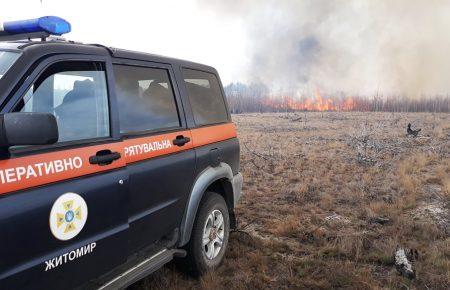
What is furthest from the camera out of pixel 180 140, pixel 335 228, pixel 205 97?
pixel 335 228

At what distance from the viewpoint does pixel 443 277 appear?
4180 mm

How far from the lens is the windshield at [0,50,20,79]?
2229 millimetres

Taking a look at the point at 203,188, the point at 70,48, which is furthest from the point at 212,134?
the point at 70,48

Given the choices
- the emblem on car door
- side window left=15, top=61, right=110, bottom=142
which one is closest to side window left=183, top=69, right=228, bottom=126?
side window left=15, top=61, right=110, bottom=142

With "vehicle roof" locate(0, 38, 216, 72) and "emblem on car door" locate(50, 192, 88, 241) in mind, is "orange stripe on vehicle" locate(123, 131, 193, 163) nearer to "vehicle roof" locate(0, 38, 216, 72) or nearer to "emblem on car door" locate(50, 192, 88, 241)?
"emblem on car door" locate(50, 192, 88, 241)

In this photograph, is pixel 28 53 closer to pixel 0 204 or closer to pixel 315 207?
pixel 0 204

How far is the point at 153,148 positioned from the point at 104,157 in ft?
1.98

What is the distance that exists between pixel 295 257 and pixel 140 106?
2842 millimetres

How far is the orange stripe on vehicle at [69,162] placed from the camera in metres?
2.02

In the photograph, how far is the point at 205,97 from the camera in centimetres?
438

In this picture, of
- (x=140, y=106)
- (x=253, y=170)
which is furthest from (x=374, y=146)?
(x=140, y=106)

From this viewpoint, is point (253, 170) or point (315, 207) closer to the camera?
point (315, 207)

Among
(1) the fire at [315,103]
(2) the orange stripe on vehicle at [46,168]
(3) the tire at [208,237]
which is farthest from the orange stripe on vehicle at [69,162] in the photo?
(1) the fire at [315,103]

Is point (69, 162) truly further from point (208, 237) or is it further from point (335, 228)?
point (335, 228)
